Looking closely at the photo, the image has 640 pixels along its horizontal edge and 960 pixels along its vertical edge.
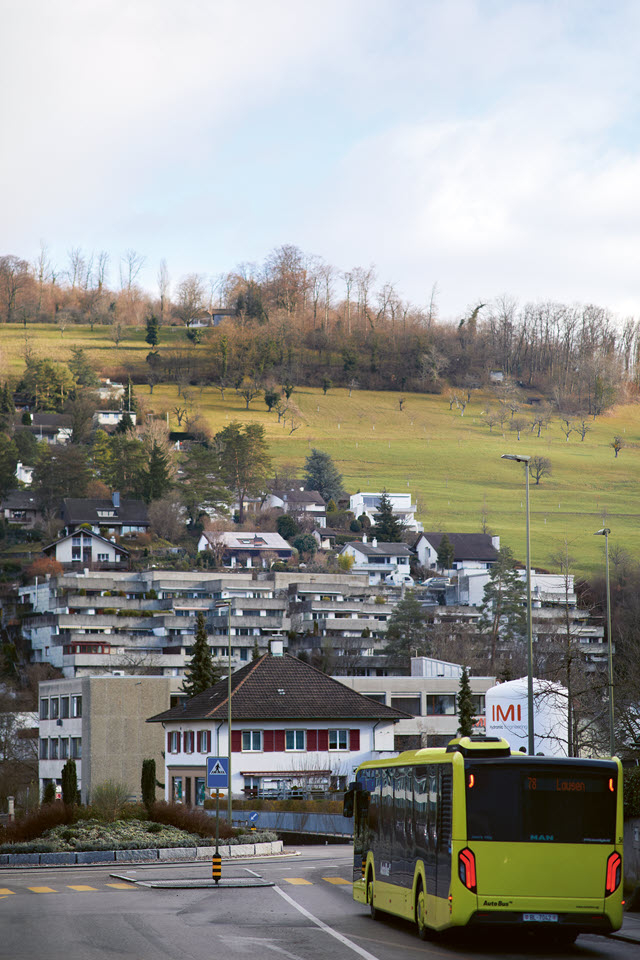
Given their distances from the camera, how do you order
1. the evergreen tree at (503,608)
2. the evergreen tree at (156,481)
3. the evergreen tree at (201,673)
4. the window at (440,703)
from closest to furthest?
the evergreen tree at (201,673), the window at (440,703), the evergreen tree at (503,608), the evergreen tree at (156,481)

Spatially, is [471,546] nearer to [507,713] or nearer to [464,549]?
[464,549]

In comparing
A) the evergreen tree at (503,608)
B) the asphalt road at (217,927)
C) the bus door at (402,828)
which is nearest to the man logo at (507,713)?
the asphalt road at (217,927)

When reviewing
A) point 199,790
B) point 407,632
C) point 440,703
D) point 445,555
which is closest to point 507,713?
point 199,790

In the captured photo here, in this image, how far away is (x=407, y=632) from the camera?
112 metres

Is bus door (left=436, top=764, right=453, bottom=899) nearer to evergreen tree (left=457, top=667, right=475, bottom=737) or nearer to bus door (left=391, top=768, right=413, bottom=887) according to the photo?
bus door (left=391, top=768, right=413, bottom=887)

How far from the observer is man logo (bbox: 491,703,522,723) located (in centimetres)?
5709

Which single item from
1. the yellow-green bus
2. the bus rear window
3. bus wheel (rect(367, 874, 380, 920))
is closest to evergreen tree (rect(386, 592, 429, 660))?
bus wheel (rect(367, 874, 380, 920))

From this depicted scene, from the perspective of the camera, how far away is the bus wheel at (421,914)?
18984 millimetres

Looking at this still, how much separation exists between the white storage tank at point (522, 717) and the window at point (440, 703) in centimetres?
2943

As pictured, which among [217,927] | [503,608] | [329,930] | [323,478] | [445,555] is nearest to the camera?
[329,930]

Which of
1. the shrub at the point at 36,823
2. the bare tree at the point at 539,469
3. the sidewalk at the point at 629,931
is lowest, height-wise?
the shrub at the point at 36,823

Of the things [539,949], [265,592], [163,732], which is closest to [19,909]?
[539,949]

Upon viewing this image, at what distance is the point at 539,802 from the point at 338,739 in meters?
46.5

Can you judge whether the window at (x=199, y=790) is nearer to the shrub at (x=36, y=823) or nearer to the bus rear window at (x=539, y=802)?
the shrub at (x=36, y=823)
